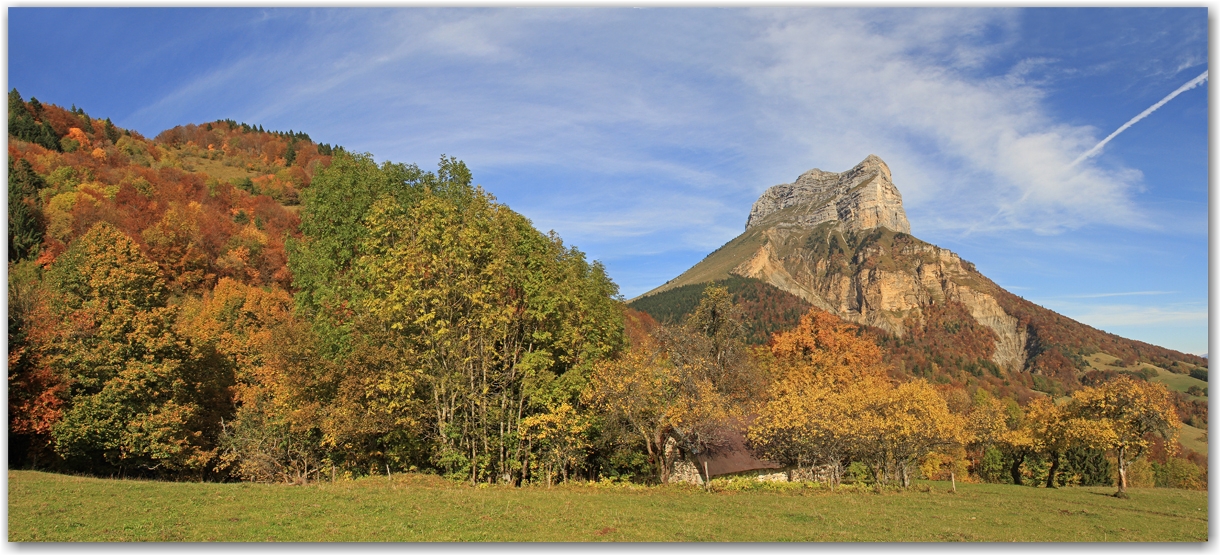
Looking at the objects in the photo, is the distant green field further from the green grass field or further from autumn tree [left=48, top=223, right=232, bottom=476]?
autumn tree [left=48, top=223, right=232, bottom=476]

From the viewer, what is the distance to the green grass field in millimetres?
13867

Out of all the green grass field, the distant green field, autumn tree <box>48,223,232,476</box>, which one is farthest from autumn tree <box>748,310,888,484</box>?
the distant green field

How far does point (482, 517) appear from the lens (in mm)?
15914

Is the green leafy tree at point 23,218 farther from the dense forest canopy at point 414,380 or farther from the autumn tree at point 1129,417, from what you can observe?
the autumn tree at point 1129,417

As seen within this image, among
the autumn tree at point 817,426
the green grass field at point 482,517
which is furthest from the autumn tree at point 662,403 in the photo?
the green grass field at point 482,517

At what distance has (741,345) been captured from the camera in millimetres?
50750

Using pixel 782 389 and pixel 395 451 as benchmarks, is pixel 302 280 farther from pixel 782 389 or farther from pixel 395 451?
pixel 782 389

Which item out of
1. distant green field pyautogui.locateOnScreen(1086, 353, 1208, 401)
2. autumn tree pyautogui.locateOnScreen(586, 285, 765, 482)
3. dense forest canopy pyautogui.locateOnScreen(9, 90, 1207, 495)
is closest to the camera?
dense forest canopy pyautogui.locateOnScreen(9, 90, 1207, 495)

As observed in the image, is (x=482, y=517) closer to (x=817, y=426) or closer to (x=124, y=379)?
(x=817, y=426)

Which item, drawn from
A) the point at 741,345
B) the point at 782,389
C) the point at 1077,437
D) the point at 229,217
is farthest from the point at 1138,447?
the point at 229,217

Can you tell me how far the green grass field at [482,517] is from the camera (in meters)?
13.9

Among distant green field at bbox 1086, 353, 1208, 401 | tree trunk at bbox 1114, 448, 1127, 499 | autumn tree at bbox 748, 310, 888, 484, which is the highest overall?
distant green field at bbox 1086, 353, 1208, 401

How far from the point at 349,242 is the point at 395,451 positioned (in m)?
9.38

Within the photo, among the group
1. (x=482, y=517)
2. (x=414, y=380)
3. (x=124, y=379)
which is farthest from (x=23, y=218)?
(x=482, y=517)
